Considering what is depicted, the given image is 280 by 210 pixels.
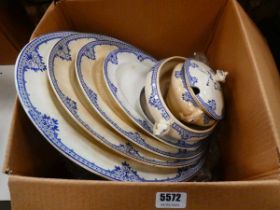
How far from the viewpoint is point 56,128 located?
20.1 inches

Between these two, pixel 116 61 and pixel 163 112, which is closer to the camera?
pixel 163 112

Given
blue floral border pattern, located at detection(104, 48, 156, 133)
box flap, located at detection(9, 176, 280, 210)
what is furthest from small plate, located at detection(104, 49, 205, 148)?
box flap, located at detection(9, 176, 280, 210)

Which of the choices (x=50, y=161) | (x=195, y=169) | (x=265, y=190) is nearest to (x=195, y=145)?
(x=195, y=169)

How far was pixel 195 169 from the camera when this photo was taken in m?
0.63

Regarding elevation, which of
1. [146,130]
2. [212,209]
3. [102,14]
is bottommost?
[212,209]

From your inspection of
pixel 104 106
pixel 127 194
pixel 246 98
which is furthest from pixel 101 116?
pixel 246 98

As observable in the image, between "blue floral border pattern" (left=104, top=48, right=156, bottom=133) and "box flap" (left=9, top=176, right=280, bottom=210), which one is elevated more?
"blue floral border pattern" (left=104, top=48, right=156, bottom=133)

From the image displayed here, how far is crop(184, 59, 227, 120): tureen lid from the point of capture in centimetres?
56

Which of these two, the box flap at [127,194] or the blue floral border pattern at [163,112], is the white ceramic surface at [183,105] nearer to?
the blue floral border pattern at [163,112]

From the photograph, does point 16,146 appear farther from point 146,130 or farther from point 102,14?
point 102,14

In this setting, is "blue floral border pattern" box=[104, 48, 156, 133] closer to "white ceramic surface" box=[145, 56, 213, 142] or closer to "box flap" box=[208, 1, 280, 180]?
"white ceramic surface" box=[145, 56, 213, 142]

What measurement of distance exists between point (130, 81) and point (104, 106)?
0.35 feet

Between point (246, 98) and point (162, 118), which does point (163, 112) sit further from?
point (246, 98)

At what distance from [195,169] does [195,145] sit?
6cm
